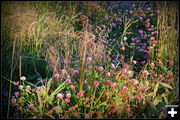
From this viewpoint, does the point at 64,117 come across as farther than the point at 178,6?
No

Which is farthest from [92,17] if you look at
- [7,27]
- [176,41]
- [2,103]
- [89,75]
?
[2,103]

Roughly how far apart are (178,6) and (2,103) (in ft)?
7.82

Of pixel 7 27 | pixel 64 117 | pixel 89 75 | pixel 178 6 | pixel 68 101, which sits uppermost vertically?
pixel 178 6

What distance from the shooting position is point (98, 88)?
79.1 inches

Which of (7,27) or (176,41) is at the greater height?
(7,27)

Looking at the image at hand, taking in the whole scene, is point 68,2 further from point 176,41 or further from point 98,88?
point 98,88

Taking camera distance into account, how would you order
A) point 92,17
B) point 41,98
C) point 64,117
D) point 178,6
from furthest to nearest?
point 92,17 < point 178,6 < point 41,98 < point 64,117

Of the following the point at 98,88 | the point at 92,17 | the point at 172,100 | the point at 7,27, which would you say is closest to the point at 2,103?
the point at 98,88

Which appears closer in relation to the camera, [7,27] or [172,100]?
[172,100]

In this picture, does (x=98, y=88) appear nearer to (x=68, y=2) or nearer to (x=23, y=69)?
(x=23, y=69)

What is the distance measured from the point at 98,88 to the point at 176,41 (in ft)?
3.86

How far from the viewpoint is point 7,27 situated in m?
3.06

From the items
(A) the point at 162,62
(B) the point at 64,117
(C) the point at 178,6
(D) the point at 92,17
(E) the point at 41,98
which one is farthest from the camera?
(D) the point at 92,17

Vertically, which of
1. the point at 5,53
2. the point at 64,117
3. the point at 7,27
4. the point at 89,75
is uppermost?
the point at 7,27
